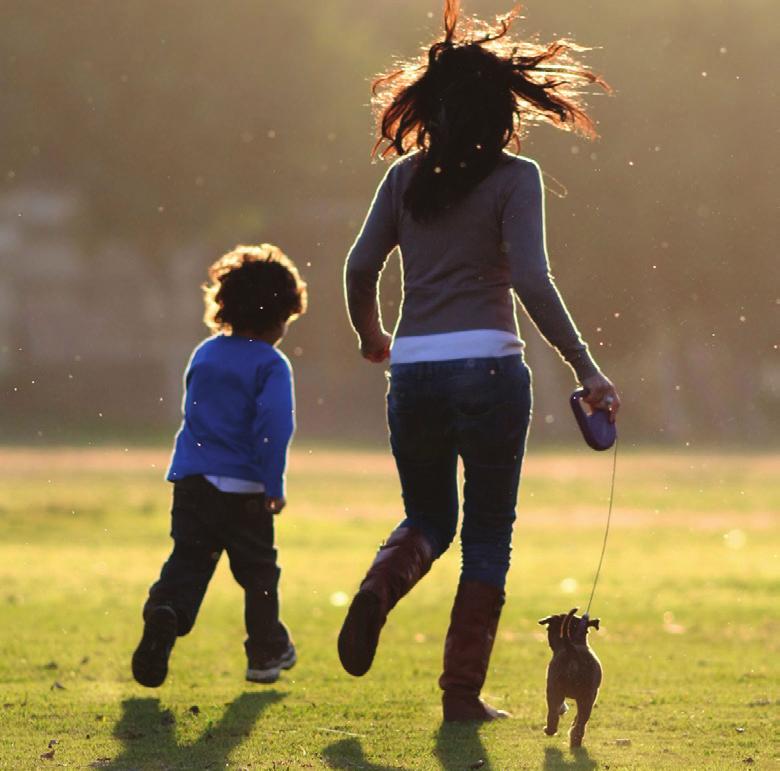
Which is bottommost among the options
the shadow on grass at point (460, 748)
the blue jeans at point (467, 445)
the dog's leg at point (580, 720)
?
the shadow on grass at point (460, 748)

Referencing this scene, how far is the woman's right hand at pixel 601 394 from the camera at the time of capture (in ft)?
17.4

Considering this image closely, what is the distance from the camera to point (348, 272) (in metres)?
5.86

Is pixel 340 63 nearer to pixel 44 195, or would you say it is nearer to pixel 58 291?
pixel 44 195

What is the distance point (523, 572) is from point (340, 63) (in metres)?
27.9

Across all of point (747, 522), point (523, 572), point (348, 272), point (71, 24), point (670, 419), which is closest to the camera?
point (348, 272)

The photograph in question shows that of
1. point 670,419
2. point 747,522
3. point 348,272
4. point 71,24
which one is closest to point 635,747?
point 348,272

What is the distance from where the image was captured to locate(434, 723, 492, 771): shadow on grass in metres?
4.98

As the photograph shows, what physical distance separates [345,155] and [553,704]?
3721cm

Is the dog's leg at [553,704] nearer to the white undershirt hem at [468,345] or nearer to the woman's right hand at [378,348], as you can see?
the white undershirt hem at [468,345]

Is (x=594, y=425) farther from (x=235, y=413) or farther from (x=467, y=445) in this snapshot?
(x=235, y=413)

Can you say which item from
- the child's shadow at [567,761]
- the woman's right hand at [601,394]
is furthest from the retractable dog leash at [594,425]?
the child's shadow at [567,761]

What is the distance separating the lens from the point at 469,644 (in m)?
5.59

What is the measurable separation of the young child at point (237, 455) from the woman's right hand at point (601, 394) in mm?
1480

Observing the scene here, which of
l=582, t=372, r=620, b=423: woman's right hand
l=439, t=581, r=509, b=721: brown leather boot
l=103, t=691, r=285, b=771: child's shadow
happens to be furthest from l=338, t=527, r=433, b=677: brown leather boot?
l=582, t=372, r=620, b=423: woman's right hand
